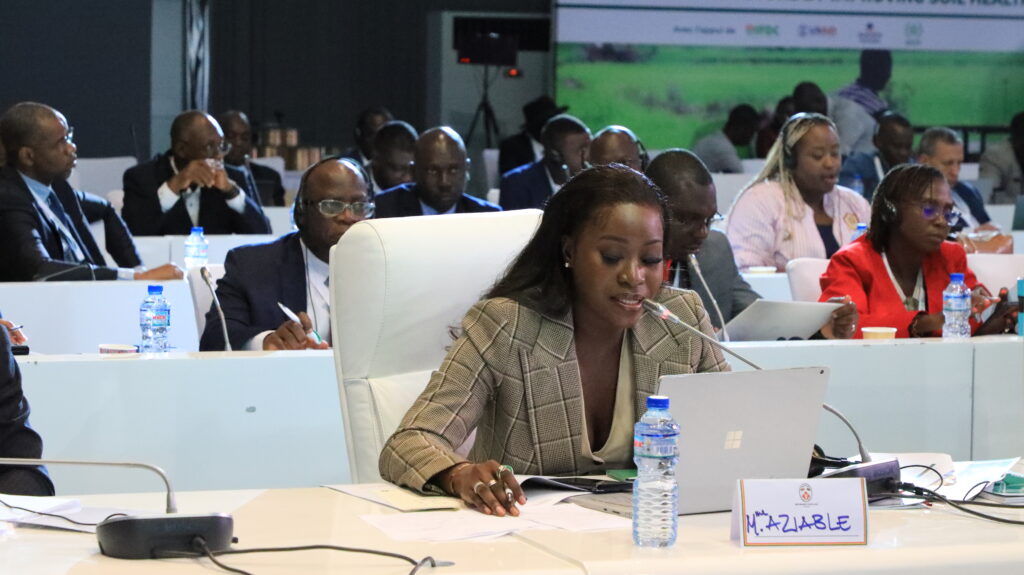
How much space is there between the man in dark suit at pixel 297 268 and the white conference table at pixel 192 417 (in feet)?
1.50

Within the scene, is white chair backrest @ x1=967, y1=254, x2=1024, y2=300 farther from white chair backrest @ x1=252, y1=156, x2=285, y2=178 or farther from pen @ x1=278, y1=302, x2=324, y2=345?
white chair backrest @ x1=252, y1=156, x2=285, y2=178

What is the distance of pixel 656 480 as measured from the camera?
1.97 meters

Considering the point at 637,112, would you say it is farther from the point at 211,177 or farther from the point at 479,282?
the point at 479,282

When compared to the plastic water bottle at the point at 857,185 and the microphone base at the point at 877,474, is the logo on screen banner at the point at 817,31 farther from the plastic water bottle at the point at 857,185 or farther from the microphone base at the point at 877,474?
the microphone base at the point at 877,474

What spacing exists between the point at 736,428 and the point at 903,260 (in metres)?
2.62

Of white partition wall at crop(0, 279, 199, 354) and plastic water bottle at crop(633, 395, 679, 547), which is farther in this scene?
white partition wall at crop(0, 279, 199, 354)

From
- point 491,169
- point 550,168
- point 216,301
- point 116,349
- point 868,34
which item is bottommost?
point 116,349

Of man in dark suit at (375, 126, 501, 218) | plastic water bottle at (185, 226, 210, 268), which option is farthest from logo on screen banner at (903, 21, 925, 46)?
plastic water bottle at (185, 226, 210, 268)

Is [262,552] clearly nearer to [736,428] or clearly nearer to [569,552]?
[569,552]

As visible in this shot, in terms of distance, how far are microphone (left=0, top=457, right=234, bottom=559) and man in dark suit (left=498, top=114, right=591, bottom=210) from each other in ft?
18.3

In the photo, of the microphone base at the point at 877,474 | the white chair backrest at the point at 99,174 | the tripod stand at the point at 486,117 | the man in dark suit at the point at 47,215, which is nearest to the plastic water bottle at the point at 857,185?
the tripod stand at the point at 486,117

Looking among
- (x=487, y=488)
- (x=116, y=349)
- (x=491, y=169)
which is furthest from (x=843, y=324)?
(x=491, y=169)

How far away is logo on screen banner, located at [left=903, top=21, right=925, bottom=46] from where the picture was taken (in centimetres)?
1166

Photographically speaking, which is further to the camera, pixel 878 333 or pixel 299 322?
pixel 878 333
